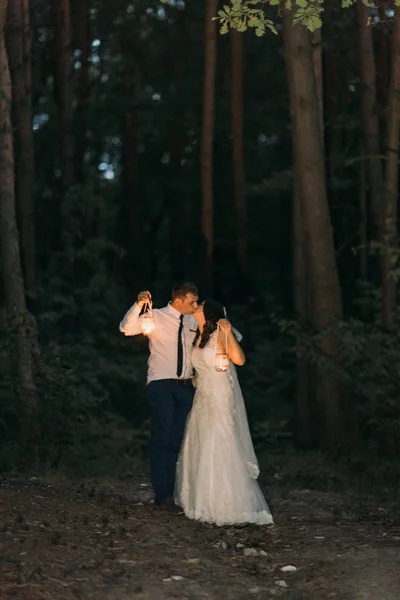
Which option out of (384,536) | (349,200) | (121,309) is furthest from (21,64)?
(384,536)

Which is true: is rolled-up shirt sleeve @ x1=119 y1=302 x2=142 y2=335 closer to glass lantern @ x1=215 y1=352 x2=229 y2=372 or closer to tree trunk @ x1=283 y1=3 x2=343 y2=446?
glass lantern @ x1=215 y1=352 x2=229 y2=372

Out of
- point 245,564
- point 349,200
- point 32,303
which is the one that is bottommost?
point 245,564

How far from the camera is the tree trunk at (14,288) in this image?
1714 cm

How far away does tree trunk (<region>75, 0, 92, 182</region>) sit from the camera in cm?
2819

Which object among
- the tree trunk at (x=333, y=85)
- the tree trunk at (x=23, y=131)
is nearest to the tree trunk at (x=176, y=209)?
the tree trunk at (x=333, y=85)

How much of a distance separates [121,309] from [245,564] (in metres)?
16.1

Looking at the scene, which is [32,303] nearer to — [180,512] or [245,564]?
[180,512]

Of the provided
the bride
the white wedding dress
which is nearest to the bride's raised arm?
the bride

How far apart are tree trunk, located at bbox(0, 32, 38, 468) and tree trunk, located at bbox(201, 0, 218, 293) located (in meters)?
8.34

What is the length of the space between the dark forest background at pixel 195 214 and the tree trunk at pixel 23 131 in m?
0.04

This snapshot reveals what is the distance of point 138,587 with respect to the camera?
909cm

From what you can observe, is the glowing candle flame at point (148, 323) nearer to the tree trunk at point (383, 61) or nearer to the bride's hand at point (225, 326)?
the bride's hand at point (225, 326)

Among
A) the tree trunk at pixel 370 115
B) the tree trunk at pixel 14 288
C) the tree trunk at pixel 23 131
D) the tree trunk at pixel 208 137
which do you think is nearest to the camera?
the tree trunk at pixel 14 288

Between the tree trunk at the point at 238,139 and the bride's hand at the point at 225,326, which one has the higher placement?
the tree trunk at the point at 238,139
